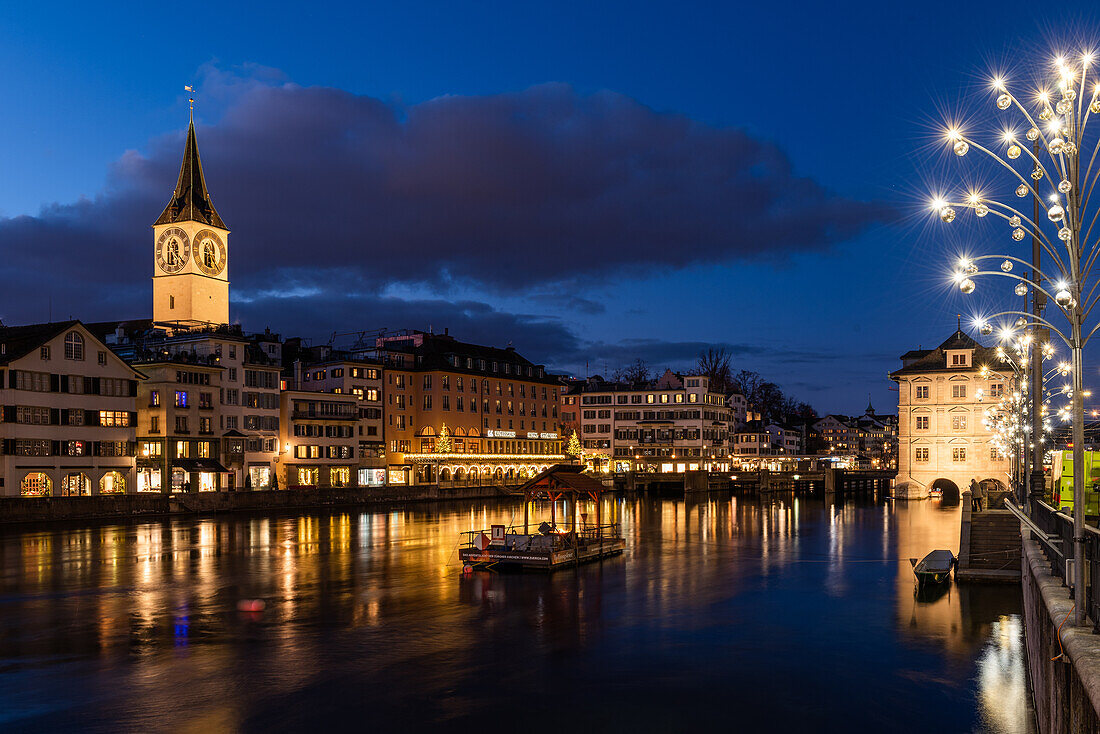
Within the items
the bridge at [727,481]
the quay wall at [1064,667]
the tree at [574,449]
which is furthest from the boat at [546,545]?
the tree at [574,449]

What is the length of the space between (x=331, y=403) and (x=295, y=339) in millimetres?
27089

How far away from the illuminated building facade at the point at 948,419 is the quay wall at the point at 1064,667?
9127 cm

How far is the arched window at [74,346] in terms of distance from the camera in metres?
78.9

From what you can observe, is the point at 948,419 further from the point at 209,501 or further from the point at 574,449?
the point at 209,501

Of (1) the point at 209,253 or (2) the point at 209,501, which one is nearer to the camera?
(2) the point at 209,501

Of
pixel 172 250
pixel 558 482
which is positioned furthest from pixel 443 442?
pixel 558 482

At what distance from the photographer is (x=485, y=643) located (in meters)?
29.7

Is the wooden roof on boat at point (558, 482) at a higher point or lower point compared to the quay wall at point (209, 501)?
higher

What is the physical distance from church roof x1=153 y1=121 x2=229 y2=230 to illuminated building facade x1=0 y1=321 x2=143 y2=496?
42.1 meters

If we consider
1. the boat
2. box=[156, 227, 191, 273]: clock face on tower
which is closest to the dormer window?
the boat

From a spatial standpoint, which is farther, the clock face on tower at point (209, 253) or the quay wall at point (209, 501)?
the clock face on tower at point (209, 253)

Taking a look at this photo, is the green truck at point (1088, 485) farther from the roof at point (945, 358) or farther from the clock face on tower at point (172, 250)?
the clock face on tower at point (172, 250)

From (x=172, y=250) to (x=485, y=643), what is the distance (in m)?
107

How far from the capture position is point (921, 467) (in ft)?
357
